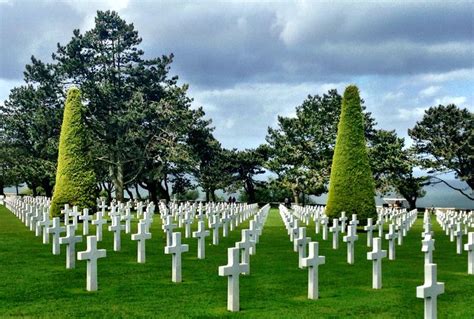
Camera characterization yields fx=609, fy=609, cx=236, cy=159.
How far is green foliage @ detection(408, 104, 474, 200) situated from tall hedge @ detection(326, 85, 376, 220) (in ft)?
73.8

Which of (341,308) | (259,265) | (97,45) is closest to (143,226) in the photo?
(259,265)

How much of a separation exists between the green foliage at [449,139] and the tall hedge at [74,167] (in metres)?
27.4

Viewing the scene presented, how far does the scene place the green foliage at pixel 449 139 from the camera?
4312cm

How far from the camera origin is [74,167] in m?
25.4

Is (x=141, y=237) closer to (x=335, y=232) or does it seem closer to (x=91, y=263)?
(x=91, y=263)

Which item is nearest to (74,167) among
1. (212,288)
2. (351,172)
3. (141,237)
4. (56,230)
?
(351,172)

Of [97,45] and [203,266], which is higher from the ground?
[97,45]

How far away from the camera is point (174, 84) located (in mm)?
40750

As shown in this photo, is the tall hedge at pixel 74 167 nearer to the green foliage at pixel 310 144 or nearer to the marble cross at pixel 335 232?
the marble cross at pixel 335 232

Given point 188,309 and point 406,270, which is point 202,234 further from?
point 188,309

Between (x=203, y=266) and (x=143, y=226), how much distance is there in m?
1.45

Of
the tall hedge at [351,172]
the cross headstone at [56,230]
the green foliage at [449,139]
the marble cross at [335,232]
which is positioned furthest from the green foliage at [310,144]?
the cross headstone at [56,230]

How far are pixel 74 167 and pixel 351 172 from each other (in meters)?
11.4

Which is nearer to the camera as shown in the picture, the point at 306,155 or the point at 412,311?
the point at 412,311
